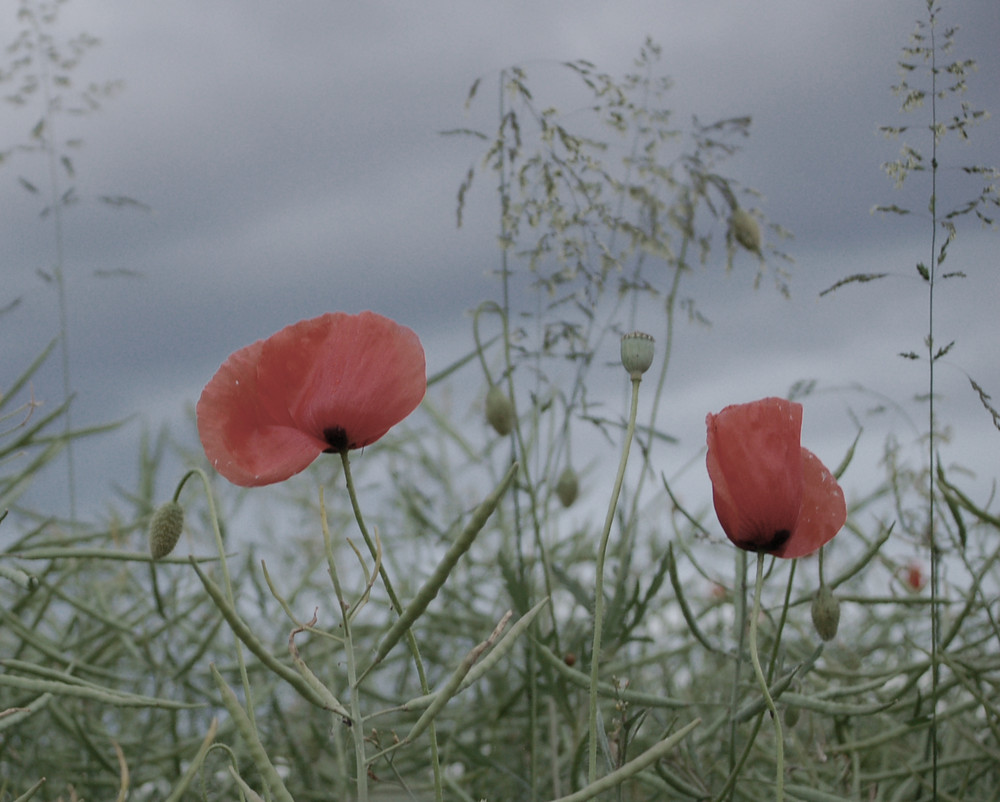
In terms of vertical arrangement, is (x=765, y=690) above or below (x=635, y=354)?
below

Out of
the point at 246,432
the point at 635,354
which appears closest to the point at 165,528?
the point at 246,432

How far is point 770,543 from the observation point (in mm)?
864

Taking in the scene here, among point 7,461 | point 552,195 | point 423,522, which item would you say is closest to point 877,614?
point 423,522

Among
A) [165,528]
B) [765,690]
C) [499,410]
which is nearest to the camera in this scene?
[765,690]

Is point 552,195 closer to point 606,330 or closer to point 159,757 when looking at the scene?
point 606,330

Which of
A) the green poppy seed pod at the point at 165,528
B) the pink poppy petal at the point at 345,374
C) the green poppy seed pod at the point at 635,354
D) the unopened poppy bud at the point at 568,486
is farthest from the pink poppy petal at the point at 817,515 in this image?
the unopened poppy bud at the point at 568,486

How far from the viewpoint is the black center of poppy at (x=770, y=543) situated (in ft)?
2.82

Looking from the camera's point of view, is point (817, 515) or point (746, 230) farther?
point (746, 230)

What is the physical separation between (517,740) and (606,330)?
0.83 meters

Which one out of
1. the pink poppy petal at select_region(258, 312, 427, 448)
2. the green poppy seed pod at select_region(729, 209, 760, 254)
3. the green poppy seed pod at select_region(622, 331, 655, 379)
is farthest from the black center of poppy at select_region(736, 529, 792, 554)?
the green poppy seed pod at select_region(729, 209, 760, 254)

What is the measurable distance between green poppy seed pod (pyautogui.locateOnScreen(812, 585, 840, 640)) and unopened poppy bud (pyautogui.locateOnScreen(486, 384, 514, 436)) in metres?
0.52

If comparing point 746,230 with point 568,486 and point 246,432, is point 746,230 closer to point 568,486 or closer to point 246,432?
point 568,486

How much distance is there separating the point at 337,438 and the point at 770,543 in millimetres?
335

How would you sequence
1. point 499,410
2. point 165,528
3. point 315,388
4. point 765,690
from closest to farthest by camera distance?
point 765,690 → point 315,388 → point 165,528 → point 499,410
